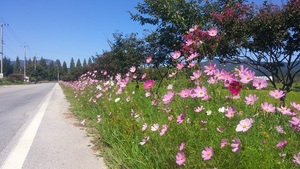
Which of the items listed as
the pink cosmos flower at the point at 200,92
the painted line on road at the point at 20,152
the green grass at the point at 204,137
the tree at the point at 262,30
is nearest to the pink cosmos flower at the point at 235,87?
the green grass at the point at 204,137

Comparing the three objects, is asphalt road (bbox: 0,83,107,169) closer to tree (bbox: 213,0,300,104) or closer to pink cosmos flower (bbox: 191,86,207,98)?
pink cosmos flower (bbox: 191,86,207,98)

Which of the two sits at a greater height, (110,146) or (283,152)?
(283,152)

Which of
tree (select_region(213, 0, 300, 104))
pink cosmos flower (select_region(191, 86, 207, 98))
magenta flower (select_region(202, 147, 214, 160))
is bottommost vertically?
magenta flower (select_region(202, 147, 214, 160))

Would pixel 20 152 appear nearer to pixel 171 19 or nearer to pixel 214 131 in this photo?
pixel 214 131

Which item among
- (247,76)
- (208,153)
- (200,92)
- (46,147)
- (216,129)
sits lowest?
(46,147)

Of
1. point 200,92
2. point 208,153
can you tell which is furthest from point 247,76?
point 208,153

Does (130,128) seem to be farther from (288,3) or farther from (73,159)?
(288,3)

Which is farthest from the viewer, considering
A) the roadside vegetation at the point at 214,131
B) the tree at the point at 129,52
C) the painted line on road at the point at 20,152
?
the tree at the point at 129,52

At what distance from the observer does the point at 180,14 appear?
313 inches

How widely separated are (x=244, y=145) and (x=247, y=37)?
5.30 meters

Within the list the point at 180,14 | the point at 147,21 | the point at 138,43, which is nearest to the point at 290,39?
the point at 180,14

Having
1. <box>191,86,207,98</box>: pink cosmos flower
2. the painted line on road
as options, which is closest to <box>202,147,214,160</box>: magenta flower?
<box>191,86,207,98</box>: pink cosmos flower

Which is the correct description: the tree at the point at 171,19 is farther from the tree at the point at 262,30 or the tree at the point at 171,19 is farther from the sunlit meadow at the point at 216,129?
the sunlit meadow at the point at 216,129

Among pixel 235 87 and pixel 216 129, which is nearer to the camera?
pixel 235 87
